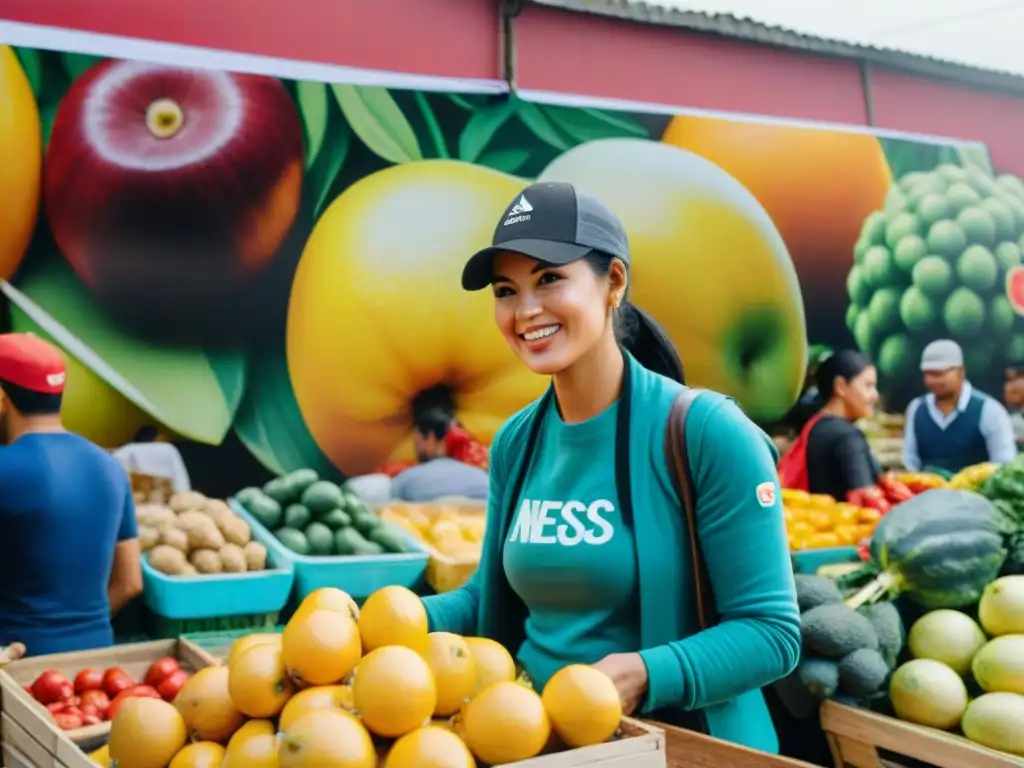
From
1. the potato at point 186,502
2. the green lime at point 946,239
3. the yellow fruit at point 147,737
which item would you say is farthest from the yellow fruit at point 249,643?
the green lime at point 946,239

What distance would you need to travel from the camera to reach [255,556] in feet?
14.3

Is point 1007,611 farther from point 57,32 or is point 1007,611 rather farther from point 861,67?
point 861,67

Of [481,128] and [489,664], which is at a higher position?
[481,128]

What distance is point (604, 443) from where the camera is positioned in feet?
6.50

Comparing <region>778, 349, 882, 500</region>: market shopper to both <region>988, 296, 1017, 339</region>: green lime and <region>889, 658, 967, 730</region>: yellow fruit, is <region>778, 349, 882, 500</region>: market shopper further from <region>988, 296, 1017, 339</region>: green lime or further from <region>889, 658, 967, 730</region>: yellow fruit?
<region>988, 296, 1017, 339</region>: green lime

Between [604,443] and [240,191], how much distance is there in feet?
12.3

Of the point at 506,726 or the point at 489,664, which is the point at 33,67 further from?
the point at 506,726

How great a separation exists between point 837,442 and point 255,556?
3.11 metres

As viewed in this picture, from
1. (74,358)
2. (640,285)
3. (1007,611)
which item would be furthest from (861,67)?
(74,358)

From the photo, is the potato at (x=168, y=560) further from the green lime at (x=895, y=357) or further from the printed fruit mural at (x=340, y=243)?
the green lime at (x=895, y=357)

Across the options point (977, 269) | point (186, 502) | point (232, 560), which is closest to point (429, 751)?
point (232, 560)

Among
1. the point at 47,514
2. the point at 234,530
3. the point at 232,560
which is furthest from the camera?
the point at 234,530

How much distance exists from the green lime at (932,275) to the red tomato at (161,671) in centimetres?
622

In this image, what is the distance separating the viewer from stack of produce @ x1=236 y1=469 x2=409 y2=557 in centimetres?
465
